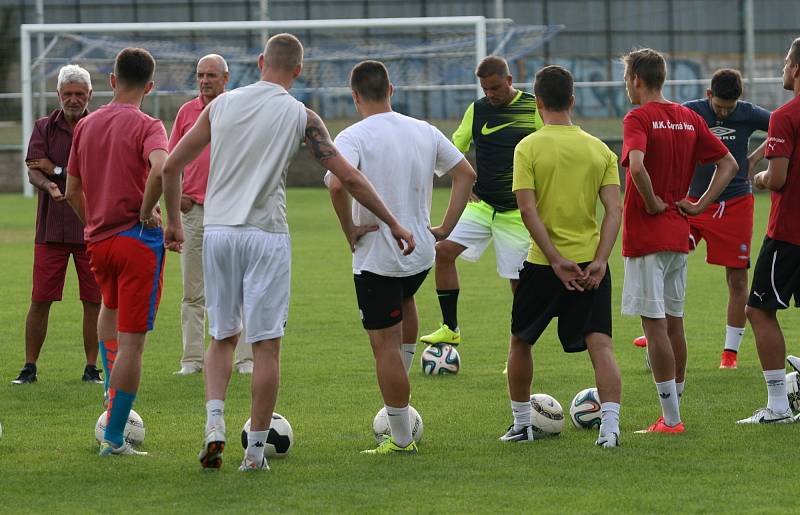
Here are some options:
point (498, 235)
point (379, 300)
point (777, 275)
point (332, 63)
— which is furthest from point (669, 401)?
point (332, 63)

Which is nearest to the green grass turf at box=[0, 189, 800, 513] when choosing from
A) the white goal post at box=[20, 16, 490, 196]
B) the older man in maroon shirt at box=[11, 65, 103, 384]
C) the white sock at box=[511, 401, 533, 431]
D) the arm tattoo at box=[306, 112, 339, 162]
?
the white sock at box=[511, 401, 533, 431]

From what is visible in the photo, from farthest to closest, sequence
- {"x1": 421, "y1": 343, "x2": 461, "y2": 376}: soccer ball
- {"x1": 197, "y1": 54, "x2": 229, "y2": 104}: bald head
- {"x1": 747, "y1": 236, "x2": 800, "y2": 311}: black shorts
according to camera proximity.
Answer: {"x1": 421, "y1": 343, "x2": 461, "y2": 376}: soccer ball, {"x1": 197, "y1": 54, "x2": 229, "y2": 104}: bald head, {"x1": 747, "y1": 236, "x2": 800, "y2": 311}: black shorts

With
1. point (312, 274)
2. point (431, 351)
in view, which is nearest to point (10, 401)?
point (431, 351)

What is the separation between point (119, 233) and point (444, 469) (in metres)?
2.09

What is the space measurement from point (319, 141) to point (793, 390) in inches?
137

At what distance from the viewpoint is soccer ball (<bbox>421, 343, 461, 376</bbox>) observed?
9.41 metres

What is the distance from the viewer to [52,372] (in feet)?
31.4

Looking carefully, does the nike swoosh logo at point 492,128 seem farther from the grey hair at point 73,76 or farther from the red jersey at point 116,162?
the red jersey at point 116,162

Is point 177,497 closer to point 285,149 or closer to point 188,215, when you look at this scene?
point 285,149

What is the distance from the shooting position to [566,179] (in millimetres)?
6668

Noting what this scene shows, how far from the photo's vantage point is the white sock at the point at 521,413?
6953 millimetres

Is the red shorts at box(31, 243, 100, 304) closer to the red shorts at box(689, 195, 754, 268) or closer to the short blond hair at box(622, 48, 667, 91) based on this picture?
the short blond hair at box(622, 48, 667, 91)

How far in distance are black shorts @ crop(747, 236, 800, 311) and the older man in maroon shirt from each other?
14.9 ft

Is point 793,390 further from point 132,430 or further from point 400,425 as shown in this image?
point 132,430
